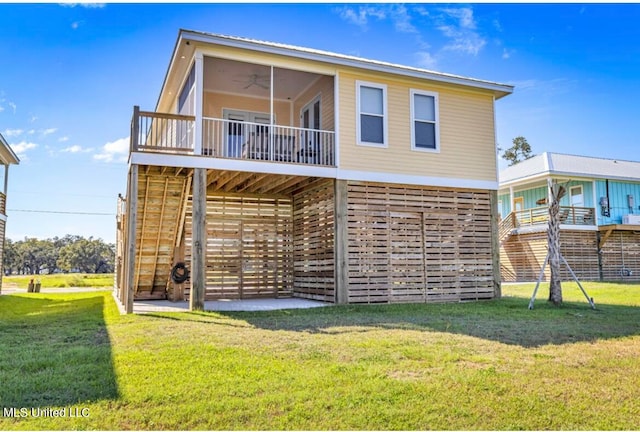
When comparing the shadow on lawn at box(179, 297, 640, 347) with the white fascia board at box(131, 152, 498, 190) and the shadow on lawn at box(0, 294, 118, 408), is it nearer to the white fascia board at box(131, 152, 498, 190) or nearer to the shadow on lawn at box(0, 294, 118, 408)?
the shadow on lawn at box(0, 294, 118, 408)

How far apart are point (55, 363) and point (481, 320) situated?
608cm

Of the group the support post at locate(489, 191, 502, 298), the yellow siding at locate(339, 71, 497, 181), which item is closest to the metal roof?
the yellow siding at locate(339, 71, 497, 181)

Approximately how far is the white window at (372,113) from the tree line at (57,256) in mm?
42081

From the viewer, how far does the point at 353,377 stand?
13.8 ft

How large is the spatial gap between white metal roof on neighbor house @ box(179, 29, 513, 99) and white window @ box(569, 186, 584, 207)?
44.9 feet

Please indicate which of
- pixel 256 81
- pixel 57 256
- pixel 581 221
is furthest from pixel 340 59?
pixel 57 256

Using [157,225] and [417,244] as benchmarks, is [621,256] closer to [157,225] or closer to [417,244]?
[417,244]

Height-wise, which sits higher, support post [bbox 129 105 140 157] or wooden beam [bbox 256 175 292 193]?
support post [bbox 129 105 140 157]

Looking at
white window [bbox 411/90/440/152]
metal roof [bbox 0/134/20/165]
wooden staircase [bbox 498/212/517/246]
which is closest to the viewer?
white window [bbox 411/90/440/152]

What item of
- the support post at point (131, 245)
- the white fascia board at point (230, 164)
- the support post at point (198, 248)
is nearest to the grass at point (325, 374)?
the support post at point (131, 245)

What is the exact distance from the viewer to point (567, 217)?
21.8m

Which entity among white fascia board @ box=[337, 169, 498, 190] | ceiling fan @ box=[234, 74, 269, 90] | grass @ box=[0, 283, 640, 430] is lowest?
grass @ box=[0, 283, 640, 430]

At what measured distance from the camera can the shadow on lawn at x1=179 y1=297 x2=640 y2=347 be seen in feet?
21.2

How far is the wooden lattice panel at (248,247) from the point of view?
12578mm
